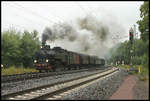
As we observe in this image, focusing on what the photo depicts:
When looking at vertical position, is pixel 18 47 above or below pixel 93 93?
above

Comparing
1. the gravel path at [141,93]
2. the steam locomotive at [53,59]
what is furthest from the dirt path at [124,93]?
the steam locomotive at [53,59]

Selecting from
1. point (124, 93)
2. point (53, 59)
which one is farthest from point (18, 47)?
point (124, 93)

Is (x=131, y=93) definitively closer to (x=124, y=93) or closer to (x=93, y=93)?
(x=124, y=93)

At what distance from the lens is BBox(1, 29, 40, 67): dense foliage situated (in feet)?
87.6

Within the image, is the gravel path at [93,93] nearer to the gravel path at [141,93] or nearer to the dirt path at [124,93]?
the dirt path at [124,93]

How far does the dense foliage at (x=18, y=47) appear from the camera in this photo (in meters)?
26.7

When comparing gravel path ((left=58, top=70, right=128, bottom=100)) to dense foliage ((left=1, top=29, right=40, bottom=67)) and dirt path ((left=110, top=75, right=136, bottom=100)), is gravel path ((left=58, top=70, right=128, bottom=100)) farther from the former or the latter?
dense foliage ((left=1, top=29, right=40, bottom=67))

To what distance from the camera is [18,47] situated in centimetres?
2853

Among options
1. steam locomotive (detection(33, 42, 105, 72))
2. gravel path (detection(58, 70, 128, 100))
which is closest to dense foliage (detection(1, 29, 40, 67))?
steam locomotive (detection(33, 42, 105, 72))

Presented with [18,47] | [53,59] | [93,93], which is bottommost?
[93,93]

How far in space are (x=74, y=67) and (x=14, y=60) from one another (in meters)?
9.36

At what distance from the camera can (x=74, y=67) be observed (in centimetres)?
3219

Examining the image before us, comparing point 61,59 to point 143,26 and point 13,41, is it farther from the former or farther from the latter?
point 143,26

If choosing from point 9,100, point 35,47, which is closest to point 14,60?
point 35,47
